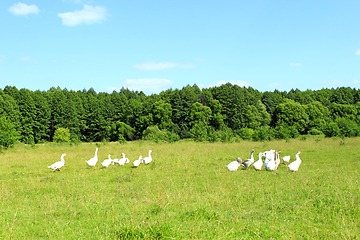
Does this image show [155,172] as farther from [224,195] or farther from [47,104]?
[47,104]

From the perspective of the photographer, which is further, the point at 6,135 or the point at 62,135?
the point at 62,135

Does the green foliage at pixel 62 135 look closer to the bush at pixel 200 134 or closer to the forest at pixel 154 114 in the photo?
the forest at pixel 154 114

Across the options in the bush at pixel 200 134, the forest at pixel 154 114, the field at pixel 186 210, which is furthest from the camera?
the forest at pixel 154 114

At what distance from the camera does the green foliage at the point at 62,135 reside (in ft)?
198

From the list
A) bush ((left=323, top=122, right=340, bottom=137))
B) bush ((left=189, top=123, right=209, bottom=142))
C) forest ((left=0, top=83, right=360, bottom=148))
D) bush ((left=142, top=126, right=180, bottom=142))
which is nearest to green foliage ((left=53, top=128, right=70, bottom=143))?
forest ((left=0, top=83, right=360, bottom=148))

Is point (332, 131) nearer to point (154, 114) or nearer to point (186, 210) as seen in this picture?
point (186, 210)

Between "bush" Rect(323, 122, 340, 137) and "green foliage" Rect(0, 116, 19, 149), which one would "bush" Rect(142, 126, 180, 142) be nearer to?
"green foliage" Rect(0, 116, 19, 149)

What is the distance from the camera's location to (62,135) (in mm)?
61969

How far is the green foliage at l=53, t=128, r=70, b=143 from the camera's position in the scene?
6041cm

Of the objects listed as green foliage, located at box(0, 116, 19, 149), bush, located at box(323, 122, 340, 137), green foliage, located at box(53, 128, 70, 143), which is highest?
green foliage, located at box(0, 116, 19, 149)

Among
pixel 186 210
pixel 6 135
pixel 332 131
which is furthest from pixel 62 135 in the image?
pixel 186 210

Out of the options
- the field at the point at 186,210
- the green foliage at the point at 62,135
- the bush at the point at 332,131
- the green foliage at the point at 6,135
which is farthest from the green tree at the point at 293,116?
the field at the point at 186,210

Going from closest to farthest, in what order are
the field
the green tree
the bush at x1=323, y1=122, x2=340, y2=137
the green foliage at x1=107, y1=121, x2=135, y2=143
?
the field → the bush at x1=323, y1=122, x2=340, y2=137 → the green foliage at x1=107, y1=121, x2=135, y2=143 → the green tree

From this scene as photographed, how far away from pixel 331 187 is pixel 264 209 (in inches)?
136
